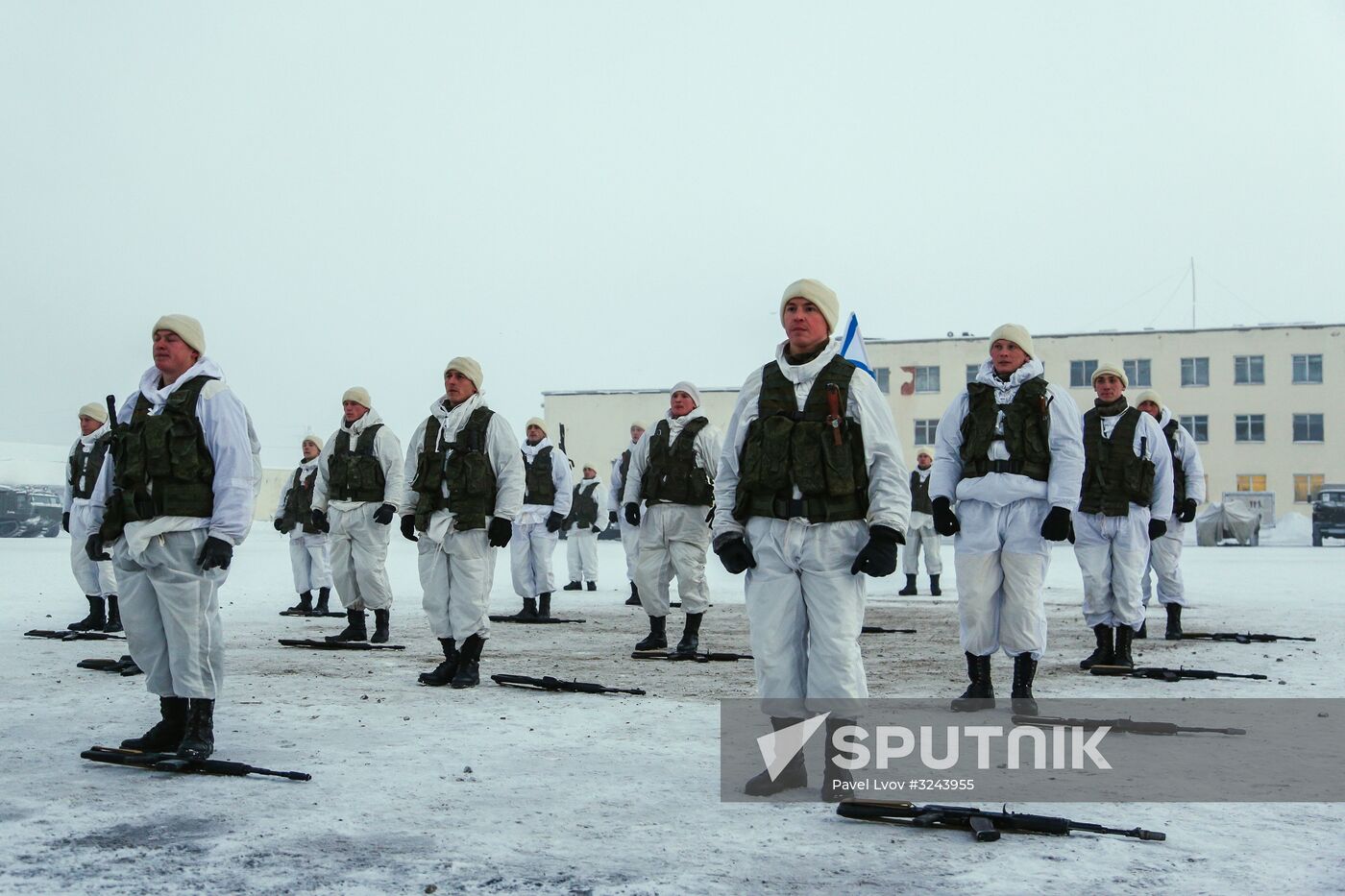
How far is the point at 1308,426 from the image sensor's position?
56.5m

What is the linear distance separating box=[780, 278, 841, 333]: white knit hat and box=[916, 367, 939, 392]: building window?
55.8 m

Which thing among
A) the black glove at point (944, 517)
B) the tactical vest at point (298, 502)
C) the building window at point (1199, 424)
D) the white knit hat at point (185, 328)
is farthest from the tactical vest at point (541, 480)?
the building window at point (1199, 424)

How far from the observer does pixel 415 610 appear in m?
14.5

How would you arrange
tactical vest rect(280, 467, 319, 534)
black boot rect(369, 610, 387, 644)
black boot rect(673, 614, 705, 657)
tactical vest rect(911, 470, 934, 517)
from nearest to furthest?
black boot rect(673, 614, 705, 657) < black boot rect(369, 610, 387, 644) < tactical vest rect(280, 467, 319, 534) < tactical vest rect(911, 470, 934, 517)

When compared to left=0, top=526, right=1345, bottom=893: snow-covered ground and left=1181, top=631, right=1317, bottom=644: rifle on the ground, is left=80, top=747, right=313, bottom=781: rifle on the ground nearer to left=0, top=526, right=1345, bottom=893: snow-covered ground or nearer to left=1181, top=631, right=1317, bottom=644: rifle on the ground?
left=0, top=526, right=1345, bottom=893: snow-covered ground

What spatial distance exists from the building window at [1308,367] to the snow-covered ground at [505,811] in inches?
2096

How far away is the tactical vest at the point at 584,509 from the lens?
63.9 ft

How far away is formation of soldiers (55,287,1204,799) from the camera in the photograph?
4988mm

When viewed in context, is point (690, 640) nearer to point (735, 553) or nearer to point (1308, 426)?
point (735, 553)

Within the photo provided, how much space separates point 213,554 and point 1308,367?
2346 inches

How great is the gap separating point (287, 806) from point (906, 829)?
2.27 meters

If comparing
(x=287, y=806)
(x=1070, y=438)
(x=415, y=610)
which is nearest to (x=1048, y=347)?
(x=415, y=610)

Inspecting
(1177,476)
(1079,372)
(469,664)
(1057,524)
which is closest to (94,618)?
(469,664)

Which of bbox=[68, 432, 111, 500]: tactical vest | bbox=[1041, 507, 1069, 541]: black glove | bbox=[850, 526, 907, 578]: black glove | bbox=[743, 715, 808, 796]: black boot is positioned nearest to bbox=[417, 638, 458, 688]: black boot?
bbox=[743, 715, 808, 796]: black boot
